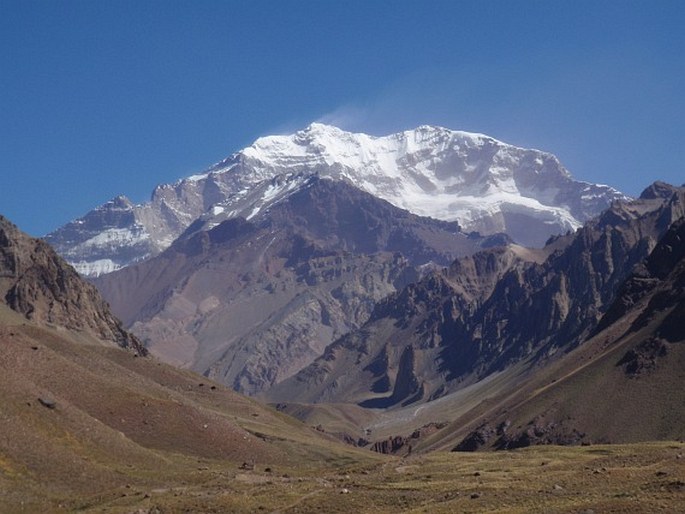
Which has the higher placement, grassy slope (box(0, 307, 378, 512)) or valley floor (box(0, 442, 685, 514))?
grassy slope (box(0, 307, 378, 512))

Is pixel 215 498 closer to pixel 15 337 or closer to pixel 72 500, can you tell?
pixel 72 500

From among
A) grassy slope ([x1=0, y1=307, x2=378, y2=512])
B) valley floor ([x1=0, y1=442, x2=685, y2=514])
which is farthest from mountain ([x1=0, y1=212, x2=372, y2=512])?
valley floor ([x1=0, y1=442, x2=685, y2=514])

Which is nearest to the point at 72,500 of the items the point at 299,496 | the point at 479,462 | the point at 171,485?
the point at 171,485

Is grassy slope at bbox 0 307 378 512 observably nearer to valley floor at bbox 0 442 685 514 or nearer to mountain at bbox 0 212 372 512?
mountain at bbox 0 212 372 512

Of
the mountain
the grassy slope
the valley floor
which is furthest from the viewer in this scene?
the grassy slope

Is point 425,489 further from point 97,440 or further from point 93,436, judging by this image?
point 93,436

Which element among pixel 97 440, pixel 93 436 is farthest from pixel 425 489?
pixel 93 436

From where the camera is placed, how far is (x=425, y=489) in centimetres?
8894

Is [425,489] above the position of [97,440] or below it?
below

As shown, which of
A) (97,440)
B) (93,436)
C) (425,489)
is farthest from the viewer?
(93,436)

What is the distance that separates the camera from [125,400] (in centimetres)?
15612

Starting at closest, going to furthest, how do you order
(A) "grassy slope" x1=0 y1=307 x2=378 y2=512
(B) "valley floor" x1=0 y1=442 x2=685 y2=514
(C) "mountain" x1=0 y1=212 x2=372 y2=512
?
1. (B) "valley floor" x1=0 y1=442 x2=685 y2=514
2. (C) "mountain" x1=0 y1=212 x2=372 y2=512
3. (A) "grassy slope" x1=0 y1=307 x2=378 y2=512

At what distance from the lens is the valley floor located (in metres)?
73.9

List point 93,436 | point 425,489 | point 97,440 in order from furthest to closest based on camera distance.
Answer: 1. point 93,436
2. point 97,440
3. point 425,489
